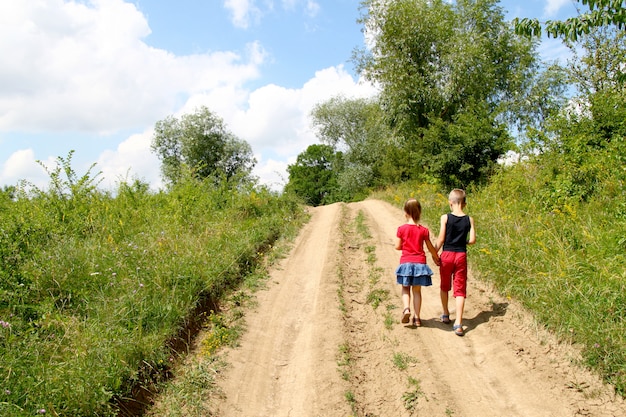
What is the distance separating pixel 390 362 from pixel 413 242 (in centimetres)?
184

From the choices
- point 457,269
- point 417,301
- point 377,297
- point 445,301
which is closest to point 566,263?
point 457,269

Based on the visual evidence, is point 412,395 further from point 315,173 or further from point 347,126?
point 315,173

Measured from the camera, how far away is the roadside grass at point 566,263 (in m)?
5.46

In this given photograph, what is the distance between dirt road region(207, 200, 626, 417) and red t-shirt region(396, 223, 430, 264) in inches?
41.2

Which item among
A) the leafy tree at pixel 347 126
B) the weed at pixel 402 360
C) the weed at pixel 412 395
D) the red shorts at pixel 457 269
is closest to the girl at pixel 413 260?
the red shorts at pixel 457 269

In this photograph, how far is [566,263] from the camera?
7.04 meters

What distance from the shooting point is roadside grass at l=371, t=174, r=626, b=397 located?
5.46 meters

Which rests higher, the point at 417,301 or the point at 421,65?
the point at 421,65

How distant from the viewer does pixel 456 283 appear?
6801 millimetres

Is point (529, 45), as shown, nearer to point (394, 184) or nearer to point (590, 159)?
point (394, 184)

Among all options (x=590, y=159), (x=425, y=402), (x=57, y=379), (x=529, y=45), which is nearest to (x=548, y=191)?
(x=590, y=159)

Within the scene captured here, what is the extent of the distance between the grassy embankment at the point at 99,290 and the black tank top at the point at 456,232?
413 centimetres

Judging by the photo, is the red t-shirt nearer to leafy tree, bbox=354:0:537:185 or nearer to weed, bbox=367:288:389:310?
weed, bbox=367:288:389:310

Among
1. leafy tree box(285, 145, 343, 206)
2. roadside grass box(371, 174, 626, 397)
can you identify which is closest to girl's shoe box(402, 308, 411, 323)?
roadside grass box(371, 174, 626, 397)
